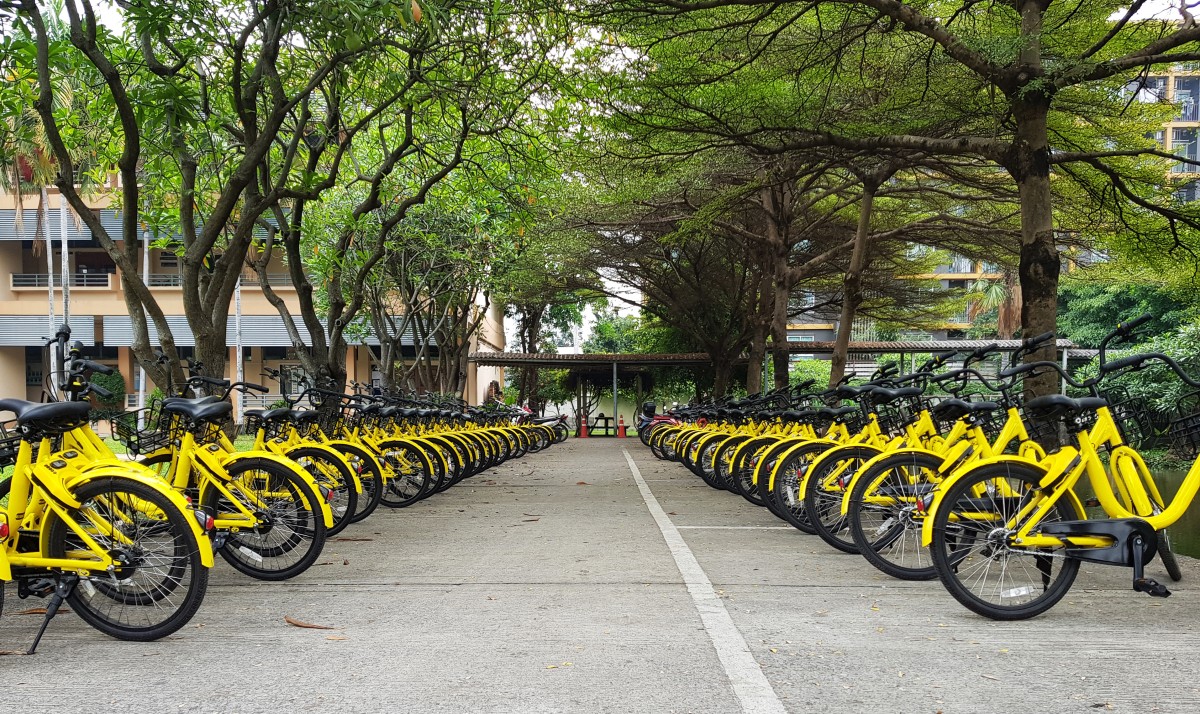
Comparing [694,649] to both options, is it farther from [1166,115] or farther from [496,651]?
[1166,115]

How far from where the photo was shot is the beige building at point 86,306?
30.3 m

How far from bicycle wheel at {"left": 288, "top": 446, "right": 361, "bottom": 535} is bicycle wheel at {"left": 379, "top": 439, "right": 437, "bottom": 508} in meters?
1.71

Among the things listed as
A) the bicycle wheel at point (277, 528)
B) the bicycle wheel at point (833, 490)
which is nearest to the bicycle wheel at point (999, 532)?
the bicycle wheel at point (833, 490)

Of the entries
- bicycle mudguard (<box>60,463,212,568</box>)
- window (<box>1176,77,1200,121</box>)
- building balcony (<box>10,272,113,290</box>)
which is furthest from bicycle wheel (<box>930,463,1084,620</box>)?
building balcony (<box>10,272,113,290</box>)

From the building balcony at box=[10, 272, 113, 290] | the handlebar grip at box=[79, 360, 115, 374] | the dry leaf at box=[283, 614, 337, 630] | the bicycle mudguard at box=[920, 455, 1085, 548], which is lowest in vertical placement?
the dry leaf at box=[283, 614, 337, 630]

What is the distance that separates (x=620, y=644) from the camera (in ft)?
14.1

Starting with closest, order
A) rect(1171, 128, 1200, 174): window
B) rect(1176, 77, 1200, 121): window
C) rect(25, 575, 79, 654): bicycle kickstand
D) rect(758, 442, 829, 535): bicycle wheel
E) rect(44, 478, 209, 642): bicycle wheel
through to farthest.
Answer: rect(25, 575, 79, 654): bicycle kickstand, rect(44, 478, 209, 642): bicycle wheel, rect(758, 442, 829, 535): bicycle wheel, rect(1176, 77, 1200, 121): window, rect(1171, 128, 1200, 174): window

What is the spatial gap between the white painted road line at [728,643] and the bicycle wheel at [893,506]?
1.03 m

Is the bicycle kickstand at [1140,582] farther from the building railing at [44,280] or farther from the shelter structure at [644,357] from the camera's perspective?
the building railing at [44,280]

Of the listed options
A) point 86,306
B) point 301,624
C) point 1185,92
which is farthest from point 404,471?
point 86,306

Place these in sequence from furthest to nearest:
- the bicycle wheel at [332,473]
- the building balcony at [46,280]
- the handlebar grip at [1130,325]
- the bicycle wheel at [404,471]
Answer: the building balcony at [46,280] < the bicycle wheel at [404,471] < the bicycle wheel at [332,473] < the handlebar grip at [1130,325]

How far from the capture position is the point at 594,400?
1289 inches

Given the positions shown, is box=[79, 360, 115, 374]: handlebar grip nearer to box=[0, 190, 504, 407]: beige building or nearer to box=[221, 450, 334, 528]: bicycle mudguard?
box=[221, 450, 334, 528]: bicycle mudguard

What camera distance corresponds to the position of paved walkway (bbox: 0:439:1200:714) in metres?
3.56
